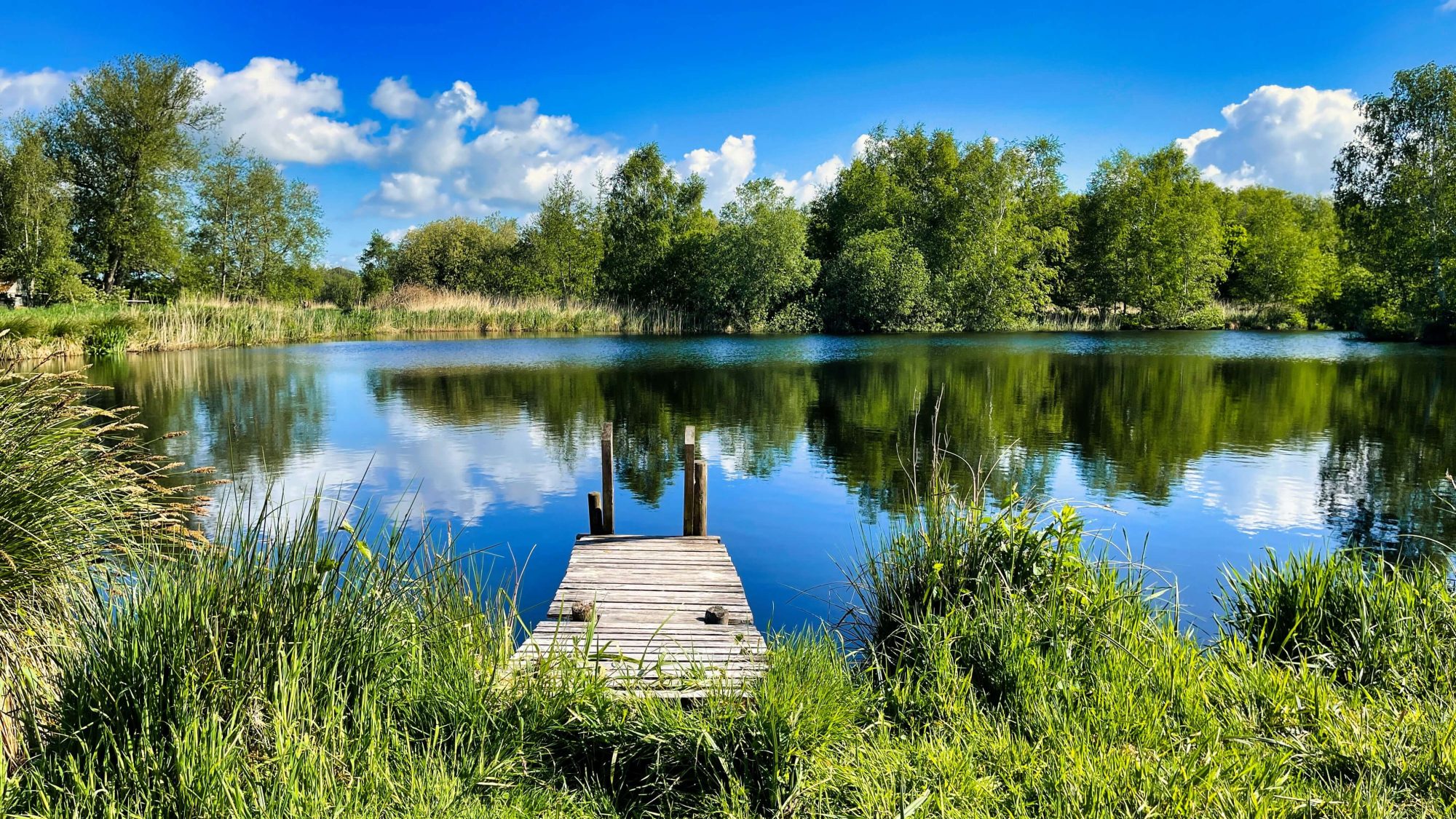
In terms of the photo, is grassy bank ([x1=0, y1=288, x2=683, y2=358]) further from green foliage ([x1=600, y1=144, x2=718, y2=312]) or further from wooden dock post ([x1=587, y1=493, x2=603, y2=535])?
wooden dock post ([x1=587, y1=493, x2=603, y2=535])

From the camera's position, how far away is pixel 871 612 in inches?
224

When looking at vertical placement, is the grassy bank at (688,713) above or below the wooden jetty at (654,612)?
above

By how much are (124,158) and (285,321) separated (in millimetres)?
11547

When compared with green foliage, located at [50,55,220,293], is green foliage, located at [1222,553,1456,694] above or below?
below

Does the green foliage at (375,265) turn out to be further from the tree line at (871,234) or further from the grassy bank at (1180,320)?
the grassy bank at (1180,320)

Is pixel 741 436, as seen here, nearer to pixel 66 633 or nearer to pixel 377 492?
pixel 377 492

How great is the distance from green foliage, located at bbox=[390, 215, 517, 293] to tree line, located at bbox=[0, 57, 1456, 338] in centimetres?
69

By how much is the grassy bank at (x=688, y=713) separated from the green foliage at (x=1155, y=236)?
5437cm

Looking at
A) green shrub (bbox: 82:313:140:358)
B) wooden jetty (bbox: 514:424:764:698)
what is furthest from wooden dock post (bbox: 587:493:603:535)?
green shrub (bbox: 82:313:140:358)

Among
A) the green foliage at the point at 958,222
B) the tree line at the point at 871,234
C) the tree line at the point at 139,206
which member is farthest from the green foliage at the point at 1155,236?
the tree line at the point at 139,206

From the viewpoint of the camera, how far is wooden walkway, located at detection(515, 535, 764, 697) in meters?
4.30

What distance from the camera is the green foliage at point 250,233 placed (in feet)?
146

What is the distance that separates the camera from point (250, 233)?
151 ft

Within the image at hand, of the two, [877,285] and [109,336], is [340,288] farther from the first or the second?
[877,285]
